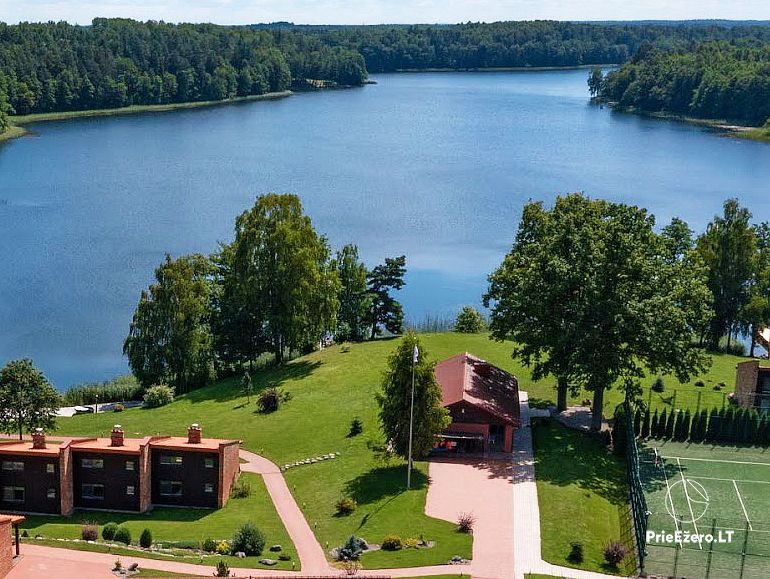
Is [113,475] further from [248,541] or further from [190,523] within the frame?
[248,541]

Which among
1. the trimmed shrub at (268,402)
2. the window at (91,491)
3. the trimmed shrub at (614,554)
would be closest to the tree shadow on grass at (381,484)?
the trimmed shrub at (614,554)

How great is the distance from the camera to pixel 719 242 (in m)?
74.5

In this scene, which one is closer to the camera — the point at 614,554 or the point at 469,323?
Answer: the point at 614,554

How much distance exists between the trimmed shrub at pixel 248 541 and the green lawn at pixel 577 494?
11.7m

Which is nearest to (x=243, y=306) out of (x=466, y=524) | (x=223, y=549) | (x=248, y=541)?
(x=223, y=549)

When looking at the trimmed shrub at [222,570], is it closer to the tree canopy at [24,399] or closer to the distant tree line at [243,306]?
the tree canopy at [24,399]

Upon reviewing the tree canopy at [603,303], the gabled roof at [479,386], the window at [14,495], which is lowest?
the window at [14,495]

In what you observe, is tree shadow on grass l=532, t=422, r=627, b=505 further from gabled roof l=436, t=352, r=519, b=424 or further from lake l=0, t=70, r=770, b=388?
lake l=0, t=70, r=770, b=388

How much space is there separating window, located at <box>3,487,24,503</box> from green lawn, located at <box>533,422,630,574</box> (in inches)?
985

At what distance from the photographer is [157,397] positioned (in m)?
64.2

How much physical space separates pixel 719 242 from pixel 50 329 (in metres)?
56.0

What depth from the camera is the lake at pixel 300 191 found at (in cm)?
8925

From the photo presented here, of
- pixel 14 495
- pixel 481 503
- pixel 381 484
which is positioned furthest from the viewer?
pixel 14 495

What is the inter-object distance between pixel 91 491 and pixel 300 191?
8611 cm
